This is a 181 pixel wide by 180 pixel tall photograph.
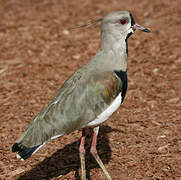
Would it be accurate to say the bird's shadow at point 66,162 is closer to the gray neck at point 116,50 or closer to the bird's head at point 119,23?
the gray neck at point 116,50

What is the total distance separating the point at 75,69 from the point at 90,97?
11.5 feet

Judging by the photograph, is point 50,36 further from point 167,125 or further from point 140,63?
point 167,125

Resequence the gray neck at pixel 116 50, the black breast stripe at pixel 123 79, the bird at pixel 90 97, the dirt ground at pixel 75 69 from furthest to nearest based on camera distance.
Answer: the dirt ground at pixel 75 69 < the gray neck at pixel 116 50 < the black breast stripe at pixel 123 79 < the bird at pixel 90 97

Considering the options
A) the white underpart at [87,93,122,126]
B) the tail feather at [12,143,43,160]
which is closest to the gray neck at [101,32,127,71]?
the white underpart at [87,93,122,126]

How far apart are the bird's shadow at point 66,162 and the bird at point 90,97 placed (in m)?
0.61

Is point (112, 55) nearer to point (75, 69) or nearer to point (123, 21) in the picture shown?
point (123, 21)

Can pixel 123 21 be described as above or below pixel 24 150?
above

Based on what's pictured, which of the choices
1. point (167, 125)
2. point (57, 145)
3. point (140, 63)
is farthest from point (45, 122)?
point (140, 63)

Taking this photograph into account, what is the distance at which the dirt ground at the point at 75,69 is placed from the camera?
18.6 ft

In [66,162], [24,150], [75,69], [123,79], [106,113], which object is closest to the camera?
[24,150]

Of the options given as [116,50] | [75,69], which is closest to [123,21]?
[116,50]

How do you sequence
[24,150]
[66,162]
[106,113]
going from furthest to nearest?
[66,162] < [106,113] < [24,150]

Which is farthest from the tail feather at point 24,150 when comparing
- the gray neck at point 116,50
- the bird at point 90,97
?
the gray neck at point 116,50

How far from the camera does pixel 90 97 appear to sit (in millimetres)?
4871
